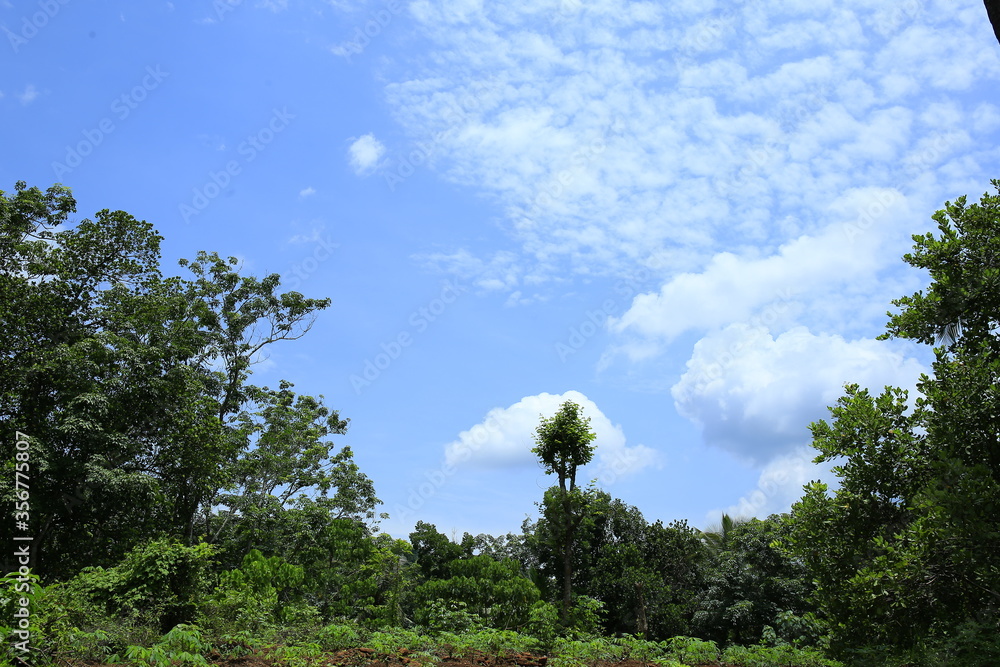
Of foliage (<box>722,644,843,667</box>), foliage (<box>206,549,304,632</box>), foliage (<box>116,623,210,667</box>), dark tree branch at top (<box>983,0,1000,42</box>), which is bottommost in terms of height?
foliage (<box>722,644,843,667</box>)

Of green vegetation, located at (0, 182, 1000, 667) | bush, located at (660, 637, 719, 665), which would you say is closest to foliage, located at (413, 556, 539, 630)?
green vegetation, located at (0, 182, 1000, 667)

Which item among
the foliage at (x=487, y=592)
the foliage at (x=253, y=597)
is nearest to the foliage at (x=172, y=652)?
the foliage at (x=253, y=597)

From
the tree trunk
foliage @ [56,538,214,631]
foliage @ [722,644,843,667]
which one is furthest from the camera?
the tree trunk

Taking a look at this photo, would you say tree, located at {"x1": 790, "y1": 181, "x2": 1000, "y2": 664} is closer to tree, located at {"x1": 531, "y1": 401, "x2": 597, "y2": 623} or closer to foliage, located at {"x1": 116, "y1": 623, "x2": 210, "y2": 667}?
foliage, located at {"x1": 116, "y1": 623, "x2": 210, "y2": 667}

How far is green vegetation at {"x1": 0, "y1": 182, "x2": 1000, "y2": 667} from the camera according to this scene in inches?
268

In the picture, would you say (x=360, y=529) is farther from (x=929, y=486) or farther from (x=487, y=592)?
(x=929, y=486)

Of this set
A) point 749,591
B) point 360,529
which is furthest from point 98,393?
point 749,591

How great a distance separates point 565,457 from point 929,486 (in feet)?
53.7

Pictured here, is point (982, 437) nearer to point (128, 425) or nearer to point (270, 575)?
point (270, 575)

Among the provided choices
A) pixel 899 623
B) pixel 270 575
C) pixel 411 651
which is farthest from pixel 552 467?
pixel 899 623

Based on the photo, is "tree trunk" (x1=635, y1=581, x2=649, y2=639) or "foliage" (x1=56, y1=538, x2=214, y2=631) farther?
"tree trunk" (x1=635, y1=581, x2=649, y2=639)

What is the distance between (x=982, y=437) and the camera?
271 inches

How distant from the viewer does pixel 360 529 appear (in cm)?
2480

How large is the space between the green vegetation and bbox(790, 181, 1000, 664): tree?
3cm
